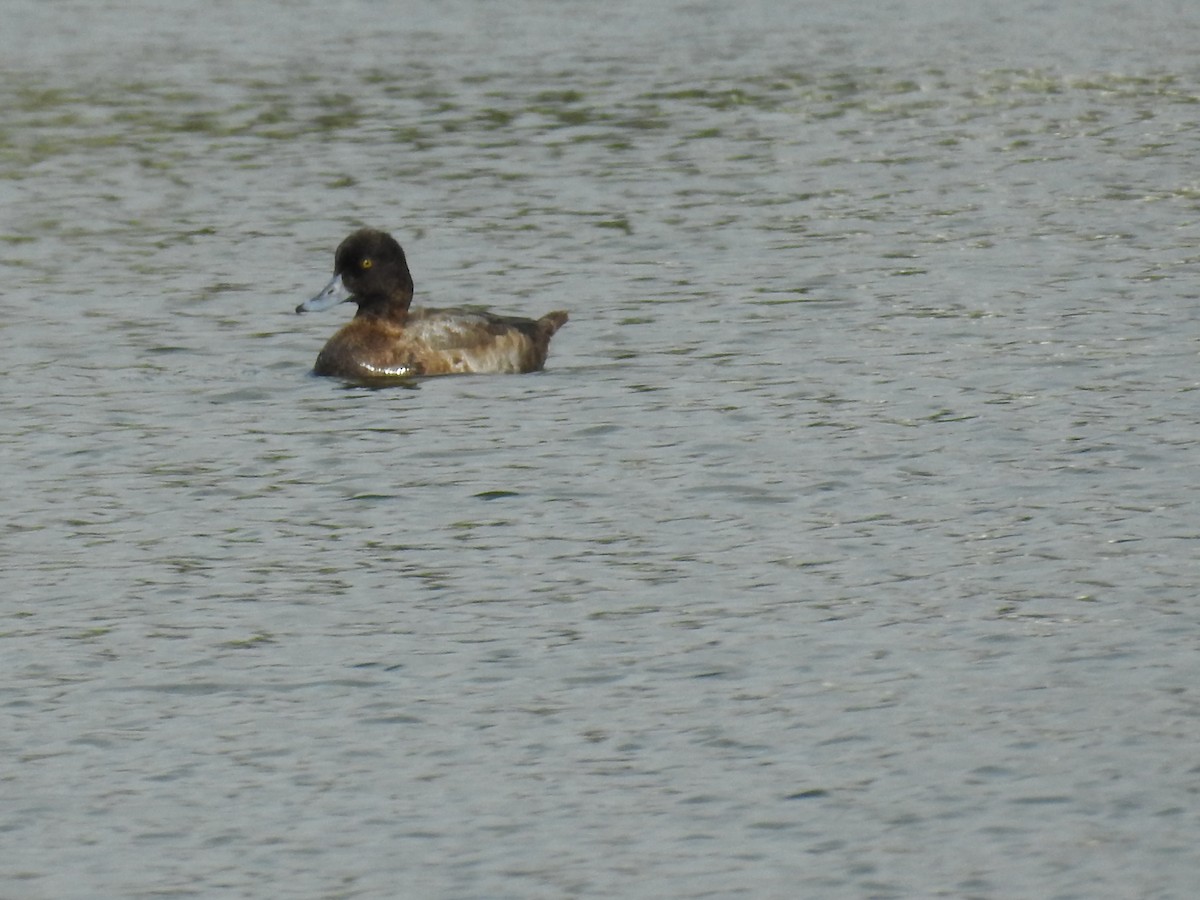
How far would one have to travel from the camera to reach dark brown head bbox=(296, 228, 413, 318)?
18438 mm

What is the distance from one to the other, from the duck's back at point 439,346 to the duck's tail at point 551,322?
1 centimetres

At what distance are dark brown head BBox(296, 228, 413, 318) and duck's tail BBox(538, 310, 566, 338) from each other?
3.33 feet

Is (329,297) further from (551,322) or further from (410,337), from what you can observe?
(551,322)

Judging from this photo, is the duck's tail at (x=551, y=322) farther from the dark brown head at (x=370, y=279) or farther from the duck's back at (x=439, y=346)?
the dark brown head at (x=370, y=279)

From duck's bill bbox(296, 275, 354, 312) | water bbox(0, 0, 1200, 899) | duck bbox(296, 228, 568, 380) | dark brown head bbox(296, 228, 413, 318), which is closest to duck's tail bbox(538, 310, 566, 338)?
duck bbox(296, 228, 568, 380)

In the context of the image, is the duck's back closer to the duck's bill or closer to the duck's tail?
the duck's tail

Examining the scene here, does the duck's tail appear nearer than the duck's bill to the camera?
Yes

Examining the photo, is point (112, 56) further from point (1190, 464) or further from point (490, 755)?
point (490, 755)

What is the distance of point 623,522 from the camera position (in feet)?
44.2

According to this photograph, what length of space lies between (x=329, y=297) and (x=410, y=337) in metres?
0.98

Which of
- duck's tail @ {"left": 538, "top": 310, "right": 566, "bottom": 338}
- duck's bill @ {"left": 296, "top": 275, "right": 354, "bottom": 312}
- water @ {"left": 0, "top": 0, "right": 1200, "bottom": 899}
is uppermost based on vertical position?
duck's bill @ {"left": 296, "top": 275, "right": 354, "bottom": 312}

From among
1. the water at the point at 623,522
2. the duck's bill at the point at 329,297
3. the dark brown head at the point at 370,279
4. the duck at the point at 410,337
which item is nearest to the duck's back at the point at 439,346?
the duck at the point at 410,337

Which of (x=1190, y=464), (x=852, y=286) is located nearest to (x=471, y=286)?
(x=852, y=286)

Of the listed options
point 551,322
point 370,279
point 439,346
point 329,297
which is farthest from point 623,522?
point 329,297
